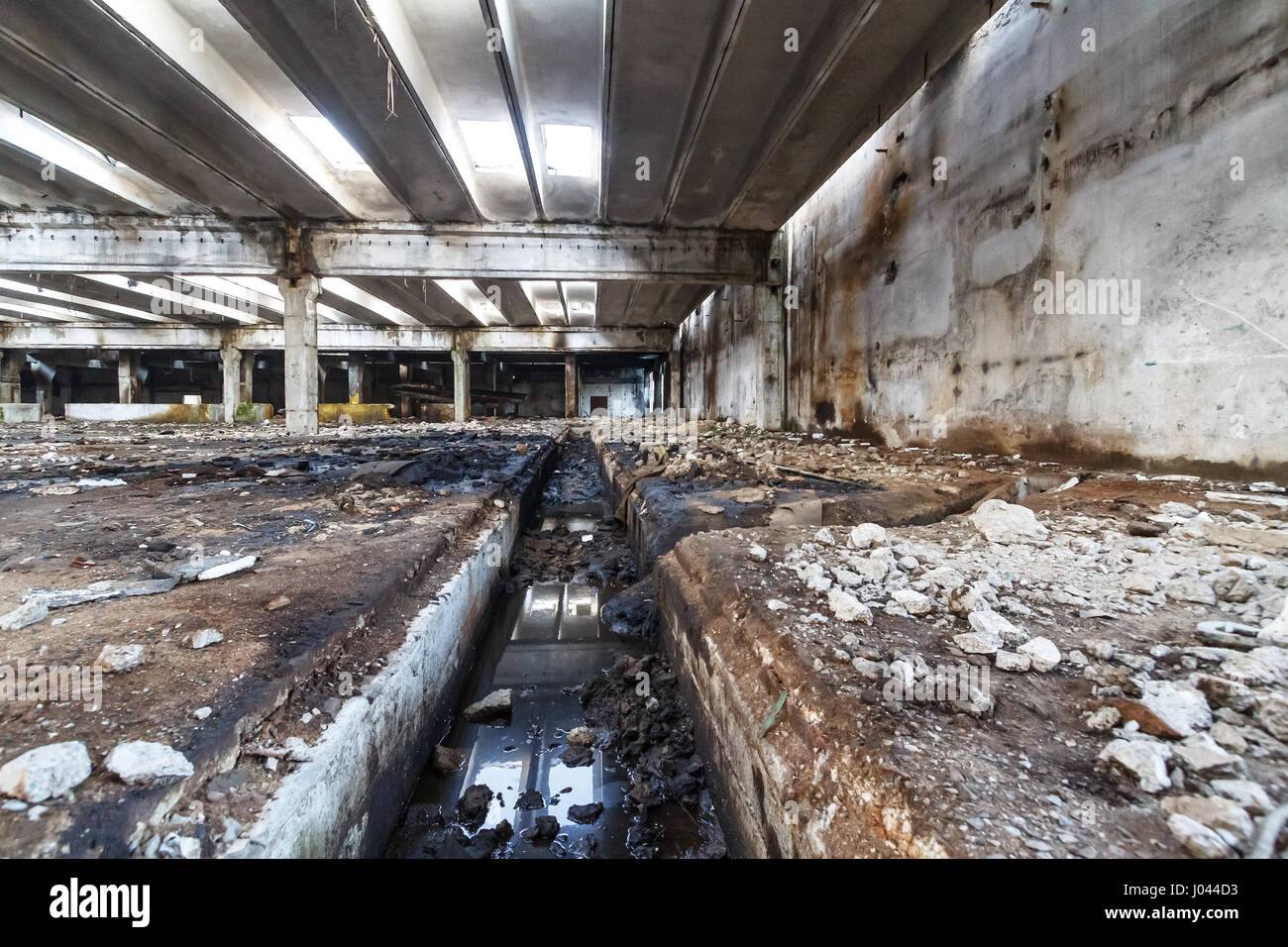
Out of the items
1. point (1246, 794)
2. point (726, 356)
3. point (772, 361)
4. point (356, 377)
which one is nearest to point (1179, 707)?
point (1246, 794)

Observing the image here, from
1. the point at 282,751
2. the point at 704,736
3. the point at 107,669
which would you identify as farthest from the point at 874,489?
the point at 107,669

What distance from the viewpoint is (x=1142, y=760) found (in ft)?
3.08

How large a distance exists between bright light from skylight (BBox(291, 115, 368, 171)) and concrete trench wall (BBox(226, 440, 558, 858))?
6.94 m

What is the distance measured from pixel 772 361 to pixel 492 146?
18.4ft

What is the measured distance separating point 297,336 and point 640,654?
407 inches

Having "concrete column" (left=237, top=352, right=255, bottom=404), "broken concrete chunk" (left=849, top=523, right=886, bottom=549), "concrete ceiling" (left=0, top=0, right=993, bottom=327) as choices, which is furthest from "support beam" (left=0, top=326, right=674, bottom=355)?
"broken concrete chunk" (left=849, top=523, right=886, bottom=549)

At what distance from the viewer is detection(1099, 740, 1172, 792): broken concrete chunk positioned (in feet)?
3.01

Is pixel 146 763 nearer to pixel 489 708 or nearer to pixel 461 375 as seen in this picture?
pixel 489 708

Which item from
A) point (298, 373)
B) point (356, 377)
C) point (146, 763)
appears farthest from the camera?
point (356, 377)

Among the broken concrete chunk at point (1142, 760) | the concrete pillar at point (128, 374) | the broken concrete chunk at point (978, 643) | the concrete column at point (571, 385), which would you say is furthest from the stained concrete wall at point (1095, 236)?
the concrete pillar at point (128, 374)

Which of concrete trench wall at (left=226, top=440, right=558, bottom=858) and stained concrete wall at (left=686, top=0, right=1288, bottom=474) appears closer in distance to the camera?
concrete trench wall at (left=226, top=440, right=558, bottom=858)

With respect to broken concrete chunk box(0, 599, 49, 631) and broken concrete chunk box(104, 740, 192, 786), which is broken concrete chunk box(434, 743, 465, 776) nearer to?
broken concrete chunk box(104, 740, 192, 786)
